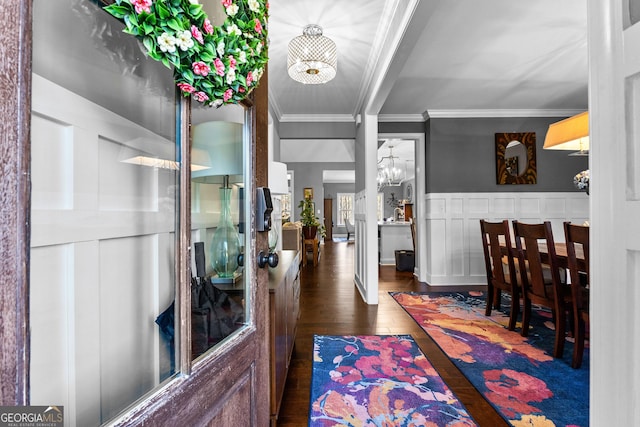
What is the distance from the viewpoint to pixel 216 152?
0.84 meters

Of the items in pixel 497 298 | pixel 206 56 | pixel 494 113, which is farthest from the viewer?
pixel 494 113

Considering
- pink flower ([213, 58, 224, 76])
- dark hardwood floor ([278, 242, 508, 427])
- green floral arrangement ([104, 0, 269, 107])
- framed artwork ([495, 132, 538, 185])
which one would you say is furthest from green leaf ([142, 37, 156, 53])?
framed artwork ([495, 132, 538, 185])

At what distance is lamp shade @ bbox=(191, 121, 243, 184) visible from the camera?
73cm

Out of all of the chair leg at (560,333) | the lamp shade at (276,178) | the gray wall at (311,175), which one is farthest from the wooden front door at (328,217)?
the chair leg at (560,333)

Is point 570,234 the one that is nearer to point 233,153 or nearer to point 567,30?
point 567,30

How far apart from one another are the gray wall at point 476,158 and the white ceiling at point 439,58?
0.56ft

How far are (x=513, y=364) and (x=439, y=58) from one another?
104 inches

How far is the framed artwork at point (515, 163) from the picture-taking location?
436 centimetres

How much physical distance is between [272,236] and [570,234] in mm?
1852

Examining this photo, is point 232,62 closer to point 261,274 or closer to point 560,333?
point 261,274

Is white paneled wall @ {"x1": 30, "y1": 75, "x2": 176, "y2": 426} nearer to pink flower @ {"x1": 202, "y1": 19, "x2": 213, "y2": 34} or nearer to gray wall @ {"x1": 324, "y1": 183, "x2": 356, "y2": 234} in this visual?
pink flower @ {"x1": 202, "y1": 19, "x2": 213, "y2": 34}

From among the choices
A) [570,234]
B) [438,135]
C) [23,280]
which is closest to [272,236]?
[23,280]

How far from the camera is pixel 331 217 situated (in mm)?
13781

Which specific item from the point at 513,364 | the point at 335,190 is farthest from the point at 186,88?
the point at 335,190
